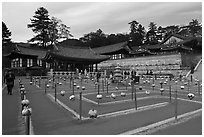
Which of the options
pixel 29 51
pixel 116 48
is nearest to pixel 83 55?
pixel 29 51

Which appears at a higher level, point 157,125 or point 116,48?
point 116,48

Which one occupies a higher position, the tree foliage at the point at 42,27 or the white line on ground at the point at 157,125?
the tree foliage at the point at 42,27

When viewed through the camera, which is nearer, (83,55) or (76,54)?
(76,54)

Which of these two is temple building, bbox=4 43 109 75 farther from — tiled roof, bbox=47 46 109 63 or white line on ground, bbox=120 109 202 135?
white line on ground, bbox=120 109 202 135

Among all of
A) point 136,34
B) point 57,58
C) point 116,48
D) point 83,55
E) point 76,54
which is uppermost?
point 136,34

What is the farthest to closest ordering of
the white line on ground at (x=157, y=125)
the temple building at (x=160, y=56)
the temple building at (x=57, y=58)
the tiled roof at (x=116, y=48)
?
the tiled roof at (x=116, y=48) < the temple building at (x=160, y=56) < the temple building at (x=57, y=58) < the white line on ground at (x=157, y=125)

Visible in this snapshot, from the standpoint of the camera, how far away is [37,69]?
31.9m

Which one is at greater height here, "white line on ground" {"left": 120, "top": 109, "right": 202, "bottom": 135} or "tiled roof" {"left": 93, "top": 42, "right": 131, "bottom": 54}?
"tiled roof" {"left": 93, "top": 42, "right": 131, "bottom": 54}

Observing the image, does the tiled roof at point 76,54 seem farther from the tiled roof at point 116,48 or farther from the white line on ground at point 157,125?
the white line on ground at point 157,125

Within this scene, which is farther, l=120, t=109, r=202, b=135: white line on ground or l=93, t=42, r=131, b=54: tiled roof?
l=93, t=42, r=131, b=54: tiled roof

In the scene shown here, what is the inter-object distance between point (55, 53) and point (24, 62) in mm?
10782

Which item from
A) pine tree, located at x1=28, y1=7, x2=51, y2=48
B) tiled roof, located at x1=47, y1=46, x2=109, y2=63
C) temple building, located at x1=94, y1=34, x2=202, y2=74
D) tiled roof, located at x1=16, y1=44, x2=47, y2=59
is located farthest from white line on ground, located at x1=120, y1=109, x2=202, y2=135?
pine tree, located at x1=28, y1=7, x2=51, y2=48

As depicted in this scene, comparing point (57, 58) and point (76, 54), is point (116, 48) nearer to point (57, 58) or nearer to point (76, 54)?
point (76, 54)

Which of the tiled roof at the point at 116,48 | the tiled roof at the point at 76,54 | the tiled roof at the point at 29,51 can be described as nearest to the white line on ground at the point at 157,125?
the tiled roof at the point at 76,54
